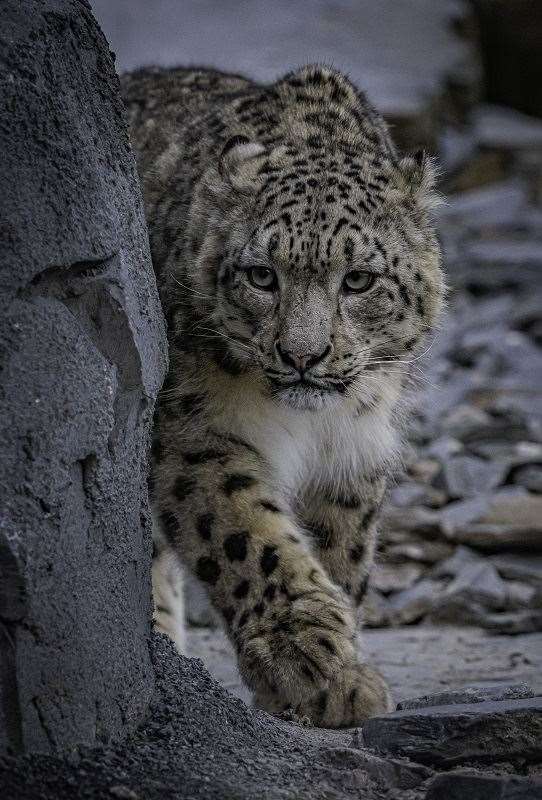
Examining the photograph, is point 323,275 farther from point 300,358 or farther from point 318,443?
point 318,443

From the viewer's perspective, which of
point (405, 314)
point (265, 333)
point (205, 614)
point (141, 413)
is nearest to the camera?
point (141, 413)

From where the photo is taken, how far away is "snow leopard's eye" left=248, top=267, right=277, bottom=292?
4.70m

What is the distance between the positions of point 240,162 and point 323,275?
0.66 metres

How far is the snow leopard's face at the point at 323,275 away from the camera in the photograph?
4578 mm

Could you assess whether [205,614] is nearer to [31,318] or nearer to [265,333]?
[265,333]

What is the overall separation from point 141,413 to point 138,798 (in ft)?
3.21

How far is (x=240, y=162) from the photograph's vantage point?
5004 millimetres

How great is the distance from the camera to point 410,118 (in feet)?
42.4

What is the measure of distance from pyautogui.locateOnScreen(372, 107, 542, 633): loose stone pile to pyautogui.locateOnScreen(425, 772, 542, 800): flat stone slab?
2.59m

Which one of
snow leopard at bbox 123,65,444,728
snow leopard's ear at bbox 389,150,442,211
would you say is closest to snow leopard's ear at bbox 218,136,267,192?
snow leopard at bbox 123,65,444,728

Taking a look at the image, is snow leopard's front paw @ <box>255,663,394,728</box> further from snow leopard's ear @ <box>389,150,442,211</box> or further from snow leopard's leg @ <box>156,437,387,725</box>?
snow leopard's ear @ <box>389,150,442,211</box>

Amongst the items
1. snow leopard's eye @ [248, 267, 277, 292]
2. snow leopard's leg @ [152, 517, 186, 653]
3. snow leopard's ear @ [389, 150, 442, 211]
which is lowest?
snow leopard's leg @ [152, 517, 186, 653]

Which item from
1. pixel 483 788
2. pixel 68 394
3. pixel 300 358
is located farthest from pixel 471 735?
pixel 300 358

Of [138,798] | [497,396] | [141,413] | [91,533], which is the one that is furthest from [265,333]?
[497,396]
